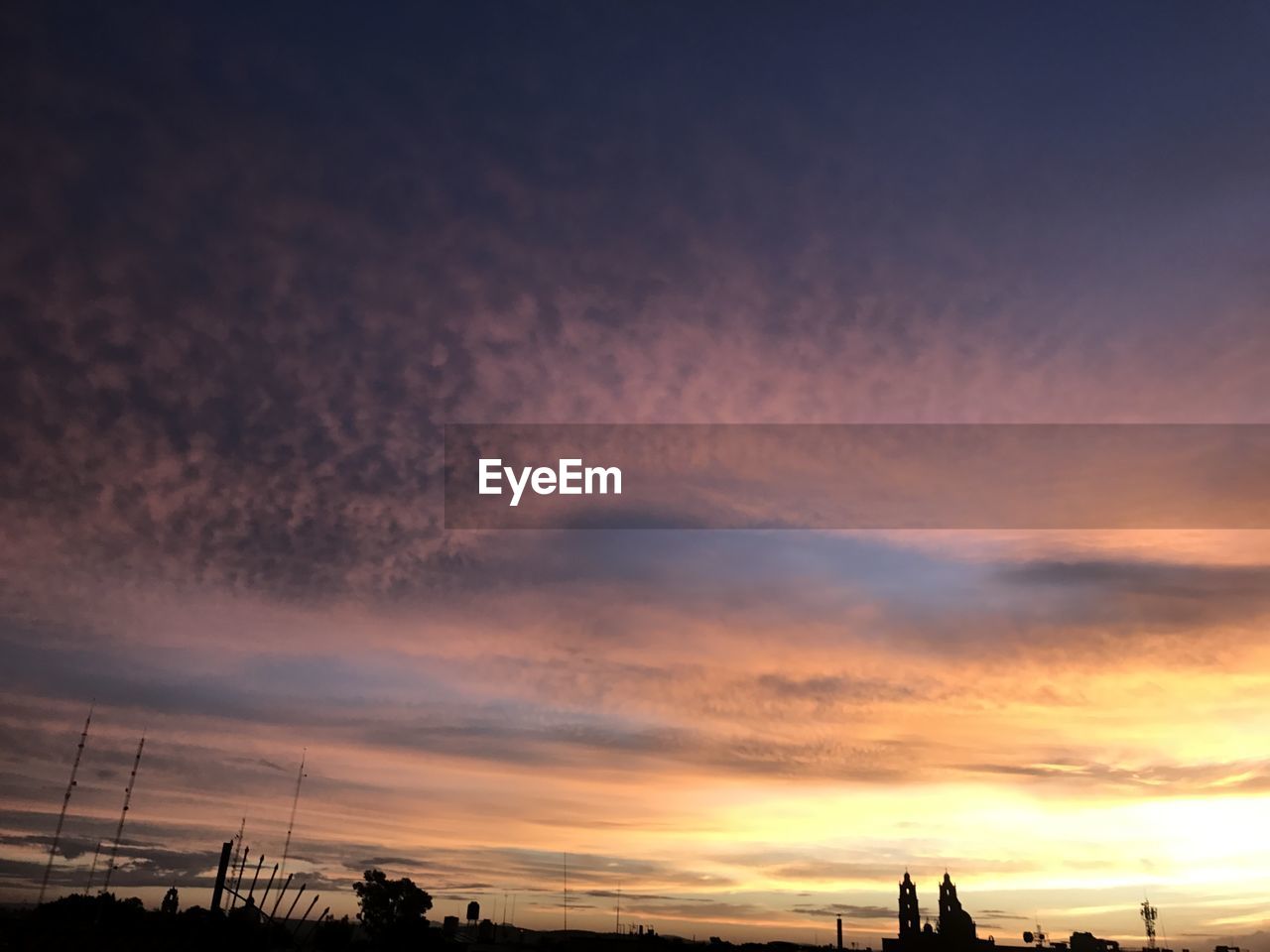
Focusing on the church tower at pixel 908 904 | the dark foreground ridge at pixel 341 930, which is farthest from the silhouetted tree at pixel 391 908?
the church tower at pixel 908 904

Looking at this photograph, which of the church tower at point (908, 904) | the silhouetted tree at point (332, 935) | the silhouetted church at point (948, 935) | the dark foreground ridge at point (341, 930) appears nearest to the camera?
the dark foreground ridge at point (341, 930)

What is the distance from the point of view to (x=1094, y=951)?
7190 inches

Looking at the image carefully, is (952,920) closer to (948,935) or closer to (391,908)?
(948,935)

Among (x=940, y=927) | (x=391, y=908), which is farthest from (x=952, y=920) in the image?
(x=391, y=908)

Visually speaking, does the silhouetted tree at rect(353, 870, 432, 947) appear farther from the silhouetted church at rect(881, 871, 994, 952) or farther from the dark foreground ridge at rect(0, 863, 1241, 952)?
the silhouetted church at rect(881, 871, 994, 952)

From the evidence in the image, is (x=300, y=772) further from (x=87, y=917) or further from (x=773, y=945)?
(x=773, y=945)

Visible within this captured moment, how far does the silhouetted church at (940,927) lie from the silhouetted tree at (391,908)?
342 feet

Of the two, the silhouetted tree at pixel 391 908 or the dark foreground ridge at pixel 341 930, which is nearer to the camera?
the dark foreground ridge at pixel 341 930

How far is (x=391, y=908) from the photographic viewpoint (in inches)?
4414

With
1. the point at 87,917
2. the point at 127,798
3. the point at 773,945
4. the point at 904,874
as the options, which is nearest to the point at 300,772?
the point at 127,798

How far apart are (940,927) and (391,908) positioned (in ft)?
417

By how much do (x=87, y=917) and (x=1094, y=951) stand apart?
618 ft

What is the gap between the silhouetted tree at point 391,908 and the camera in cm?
10950

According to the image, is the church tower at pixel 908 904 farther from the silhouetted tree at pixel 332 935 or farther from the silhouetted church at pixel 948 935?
the silhouetted tree at pixel 332 935
